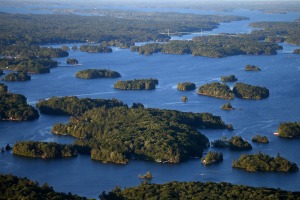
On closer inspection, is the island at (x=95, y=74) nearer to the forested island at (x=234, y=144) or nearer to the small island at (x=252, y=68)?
the small island at (x=252, y=68)

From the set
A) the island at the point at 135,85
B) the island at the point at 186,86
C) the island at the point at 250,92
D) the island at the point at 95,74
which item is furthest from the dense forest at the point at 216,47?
the island at the point at 250,92

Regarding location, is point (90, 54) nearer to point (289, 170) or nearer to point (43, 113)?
point (43, 113)

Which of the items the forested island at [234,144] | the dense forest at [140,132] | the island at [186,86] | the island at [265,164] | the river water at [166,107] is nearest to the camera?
the river water at [166,107]

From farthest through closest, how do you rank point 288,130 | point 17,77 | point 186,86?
point 17,77, point 186,86, point 288,130

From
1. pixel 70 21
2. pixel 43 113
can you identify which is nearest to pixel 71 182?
pixel 43 113

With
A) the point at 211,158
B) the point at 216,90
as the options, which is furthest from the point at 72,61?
the point at 211,158

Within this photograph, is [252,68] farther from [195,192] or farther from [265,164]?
[195,192]
